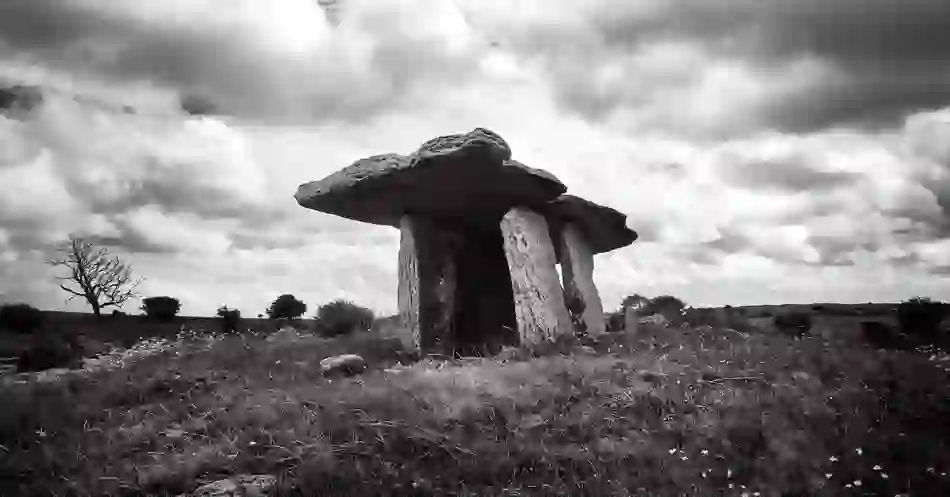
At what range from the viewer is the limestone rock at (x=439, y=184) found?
9758 millimetres

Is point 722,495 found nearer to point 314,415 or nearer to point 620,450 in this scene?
point 620,450

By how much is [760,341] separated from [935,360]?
7.75ft

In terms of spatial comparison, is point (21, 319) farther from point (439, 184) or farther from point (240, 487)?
point (240, 487)

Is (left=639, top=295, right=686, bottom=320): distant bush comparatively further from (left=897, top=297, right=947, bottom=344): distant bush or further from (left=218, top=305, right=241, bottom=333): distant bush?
(left=218, top=305, right=241, bottom=333): distant bush

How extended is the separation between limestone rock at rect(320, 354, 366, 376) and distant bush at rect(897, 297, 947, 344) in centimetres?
920

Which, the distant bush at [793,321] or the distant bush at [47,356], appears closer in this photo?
the distant bush at [47,356]

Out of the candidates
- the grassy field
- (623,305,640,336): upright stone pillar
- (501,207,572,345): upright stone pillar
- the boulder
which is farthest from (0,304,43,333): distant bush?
(623,305,640,336): upright stone pillar

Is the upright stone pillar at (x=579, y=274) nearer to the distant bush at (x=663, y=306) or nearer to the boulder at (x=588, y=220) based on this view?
the boulder at (x=588, y=220)

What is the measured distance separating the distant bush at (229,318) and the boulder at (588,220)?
29.2 feet

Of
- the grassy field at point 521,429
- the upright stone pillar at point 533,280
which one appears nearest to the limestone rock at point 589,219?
the upright stone pillar at point 533,280

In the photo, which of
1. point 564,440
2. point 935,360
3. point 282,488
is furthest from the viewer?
point 935,360

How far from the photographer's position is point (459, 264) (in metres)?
13.6

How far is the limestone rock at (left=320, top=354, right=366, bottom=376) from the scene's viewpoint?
8.54 m

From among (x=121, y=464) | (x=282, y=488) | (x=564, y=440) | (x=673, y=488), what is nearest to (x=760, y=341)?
(x=564, y=440)
